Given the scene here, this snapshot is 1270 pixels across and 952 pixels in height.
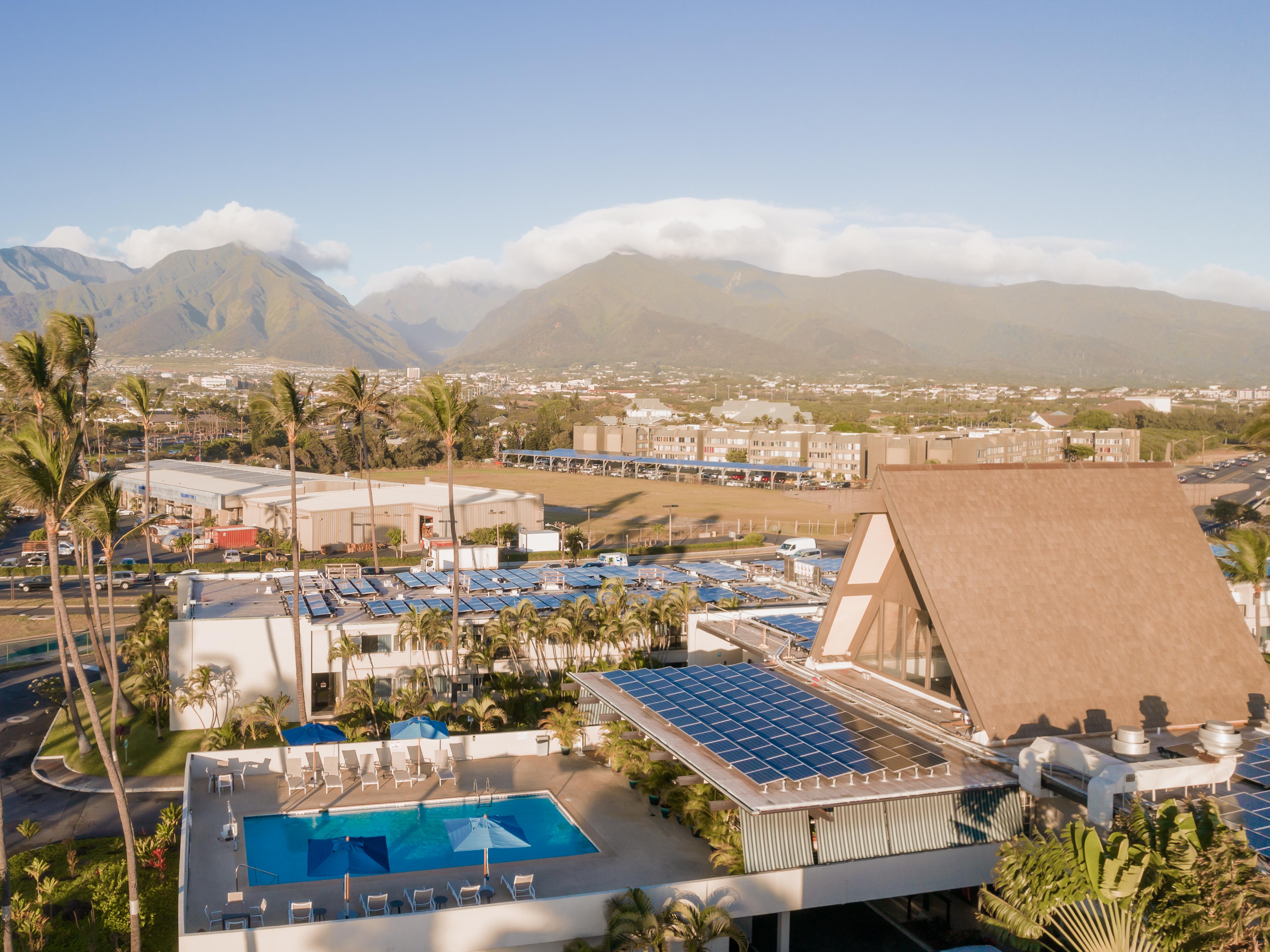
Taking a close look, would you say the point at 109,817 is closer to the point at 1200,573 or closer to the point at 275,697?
the point at 275,697

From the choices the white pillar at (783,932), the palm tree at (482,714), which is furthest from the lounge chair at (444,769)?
the white pillar at (783,932)

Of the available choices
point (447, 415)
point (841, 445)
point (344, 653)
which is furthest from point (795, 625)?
point (841, 445)

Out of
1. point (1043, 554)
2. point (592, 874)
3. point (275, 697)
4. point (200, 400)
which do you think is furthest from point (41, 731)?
point (200, 400)

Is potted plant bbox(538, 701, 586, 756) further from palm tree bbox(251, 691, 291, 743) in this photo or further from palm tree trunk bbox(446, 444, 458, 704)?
palm tree bbox(251, 691, 291, 743)

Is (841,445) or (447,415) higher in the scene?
(447,415)

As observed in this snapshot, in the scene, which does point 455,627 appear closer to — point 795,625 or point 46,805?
point 795,625

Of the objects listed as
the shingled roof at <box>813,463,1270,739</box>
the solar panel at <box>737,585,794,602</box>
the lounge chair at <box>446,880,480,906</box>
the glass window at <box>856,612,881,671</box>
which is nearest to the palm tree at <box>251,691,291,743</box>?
the lounge chair at <box>446,880,480,906</box>
